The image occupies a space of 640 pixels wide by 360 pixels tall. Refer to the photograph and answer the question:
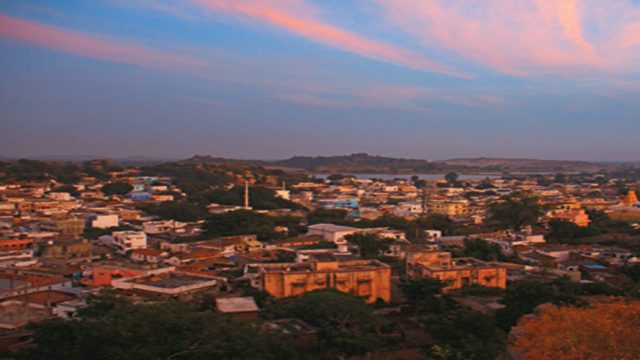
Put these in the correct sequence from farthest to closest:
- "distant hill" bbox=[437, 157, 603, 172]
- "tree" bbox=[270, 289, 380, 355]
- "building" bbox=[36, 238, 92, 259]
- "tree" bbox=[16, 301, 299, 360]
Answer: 1. "distant hill" bbox=[437, 157, 603, 172]
2. "building" bbox=[36, 238, 92, 259]
3. "tree" bbox=[270, 289, 380, 355]
4. "tree" bbox=[16, 301, 299, 360]

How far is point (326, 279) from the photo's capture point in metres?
14.1

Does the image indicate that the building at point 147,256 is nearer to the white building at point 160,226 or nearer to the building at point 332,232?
the white building at point 160,226

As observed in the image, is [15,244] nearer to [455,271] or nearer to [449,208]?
[455,271]

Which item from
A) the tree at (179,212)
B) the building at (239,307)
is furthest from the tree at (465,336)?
the tree at (179,212)

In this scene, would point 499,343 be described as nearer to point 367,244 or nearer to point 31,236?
point 367,244

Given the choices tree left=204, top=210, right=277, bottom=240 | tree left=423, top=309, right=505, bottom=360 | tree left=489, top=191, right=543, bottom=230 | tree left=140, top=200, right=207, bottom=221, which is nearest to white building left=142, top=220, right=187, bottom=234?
tree left=140, top=200, right=207, bottom=221

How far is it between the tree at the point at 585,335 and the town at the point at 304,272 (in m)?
0.11

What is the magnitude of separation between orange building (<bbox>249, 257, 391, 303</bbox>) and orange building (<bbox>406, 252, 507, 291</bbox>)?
4.57 feet

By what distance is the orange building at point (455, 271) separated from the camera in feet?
49.4

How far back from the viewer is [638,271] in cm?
1673

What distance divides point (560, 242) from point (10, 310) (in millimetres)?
20536

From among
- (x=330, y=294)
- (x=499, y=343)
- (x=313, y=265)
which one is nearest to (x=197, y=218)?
(x=313, y=265)

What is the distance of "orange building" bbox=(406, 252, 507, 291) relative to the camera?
49.4 feet

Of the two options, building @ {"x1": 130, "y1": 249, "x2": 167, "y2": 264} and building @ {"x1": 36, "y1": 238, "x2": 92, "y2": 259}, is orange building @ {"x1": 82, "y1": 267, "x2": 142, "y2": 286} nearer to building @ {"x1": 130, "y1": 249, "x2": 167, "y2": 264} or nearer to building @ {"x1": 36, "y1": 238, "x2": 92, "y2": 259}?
building @ {"x1": 130, "y1": 249, "x2": 167, "y2": 264}
